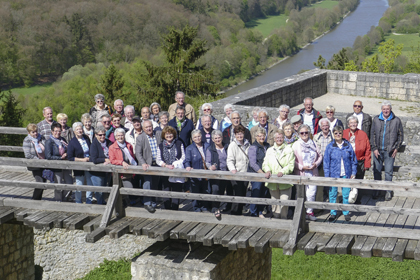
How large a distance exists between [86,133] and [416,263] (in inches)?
386

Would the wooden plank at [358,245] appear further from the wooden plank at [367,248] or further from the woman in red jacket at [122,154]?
the woman in red jacket at [122,154]

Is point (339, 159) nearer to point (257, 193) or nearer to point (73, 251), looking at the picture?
point (257, 193)

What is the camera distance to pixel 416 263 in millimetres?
14648

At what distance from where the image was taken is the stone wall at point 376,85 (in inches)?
639

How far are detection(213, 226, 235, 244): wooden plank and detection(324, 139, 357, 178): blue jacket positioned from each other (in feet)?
4.78

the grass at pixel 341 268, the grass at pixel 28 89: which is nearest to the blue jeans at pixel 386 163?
the grass at pixel 341 268

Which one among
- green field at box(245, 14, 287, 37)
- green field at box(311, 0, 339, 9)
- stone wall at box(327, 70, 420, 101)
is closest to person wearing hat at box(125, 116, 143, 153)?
stone wall at box(327, 70, 420, 101)

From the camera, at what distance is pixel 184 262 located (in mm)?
7766

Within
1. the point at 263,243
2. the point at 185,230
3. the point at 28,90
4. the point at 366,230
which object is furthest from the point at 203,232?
the point at 28,90

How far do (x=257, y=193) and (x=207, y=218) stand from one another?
75cm

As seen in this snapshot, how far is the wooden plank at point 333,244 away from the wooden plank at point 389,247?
0.53 metres

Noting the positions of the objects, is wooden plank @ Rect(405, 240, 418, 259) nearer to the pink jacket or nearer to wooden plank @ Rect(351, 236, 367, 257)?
wooden plank @ Rect(351, 236, 367, 257)

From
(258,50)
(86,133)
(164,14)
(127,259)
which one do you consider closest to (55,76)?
(164,14)

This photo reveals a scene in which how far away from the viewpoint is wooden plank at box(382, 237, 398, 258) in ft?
22.0
